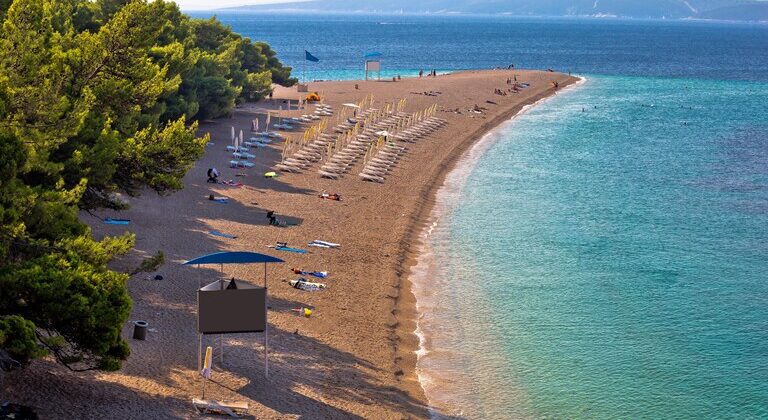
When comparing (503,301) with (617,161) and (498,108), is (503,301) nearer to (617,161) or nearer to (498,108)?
(617,161)

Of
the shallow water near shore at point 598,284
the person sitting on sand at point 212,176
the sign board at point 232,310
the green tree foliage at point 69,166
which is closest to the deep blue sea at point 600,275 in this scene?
the shallow water near shore at point 598,284

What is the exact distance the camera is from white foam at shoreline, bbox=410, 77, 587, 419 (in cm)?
2253

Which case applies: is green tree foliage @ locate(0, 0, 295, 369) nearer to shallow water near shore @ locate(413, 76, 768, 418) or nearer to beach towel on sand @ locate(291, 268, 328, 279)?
beach towel on sand @ locate(291, 268, 328, 279)

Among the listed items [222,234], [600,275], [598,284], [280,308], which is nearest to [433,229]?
[600,275]

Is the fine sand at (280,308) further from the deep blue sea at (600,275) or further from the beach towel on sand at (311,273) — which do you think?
the deep blue sea at (600,275)

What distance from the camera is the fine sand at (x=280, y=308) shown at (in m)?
18.7

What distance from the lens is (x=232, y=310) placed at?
19703 mm

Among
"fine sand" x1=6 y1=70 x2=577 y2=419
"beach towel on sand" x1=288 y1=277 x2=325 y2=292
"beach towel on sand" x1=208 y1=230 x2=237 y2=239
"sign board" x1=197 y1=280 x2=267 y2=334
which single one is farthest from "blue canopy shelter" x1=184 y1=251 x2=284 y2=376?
"beach towel on sand" x1=208 y1=230 x2=237 y2=239

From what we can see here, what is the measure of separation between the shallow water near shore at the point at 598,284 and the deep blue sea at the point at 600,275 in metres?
0.07

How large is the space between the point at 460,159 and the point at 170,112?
53.0 feet

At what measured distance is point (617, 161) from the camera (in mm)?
53750

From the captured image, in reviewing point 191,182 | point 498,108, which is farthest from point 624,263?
point 498,108

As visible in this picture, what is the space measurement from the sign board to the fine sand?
111 cm

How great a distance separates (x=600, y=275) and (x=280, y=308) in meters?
11.7
